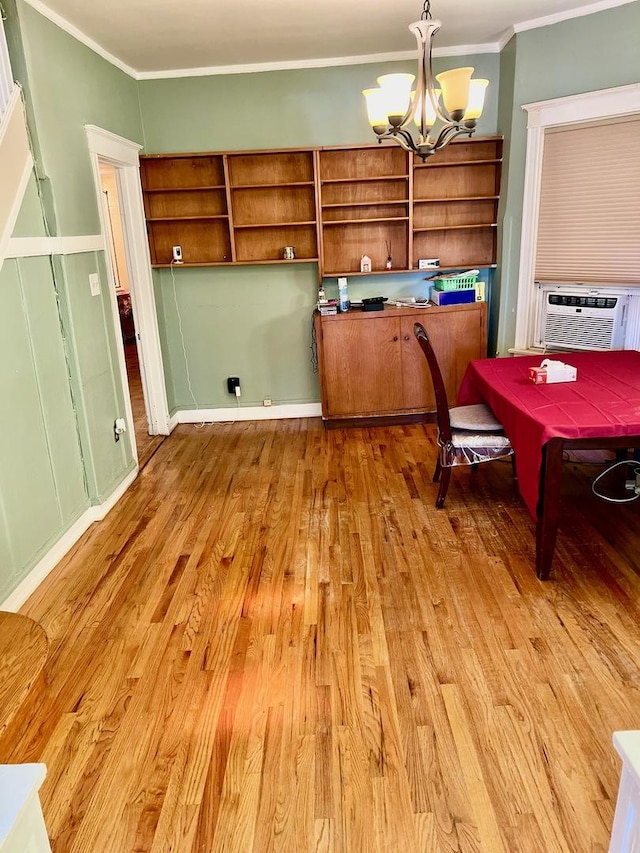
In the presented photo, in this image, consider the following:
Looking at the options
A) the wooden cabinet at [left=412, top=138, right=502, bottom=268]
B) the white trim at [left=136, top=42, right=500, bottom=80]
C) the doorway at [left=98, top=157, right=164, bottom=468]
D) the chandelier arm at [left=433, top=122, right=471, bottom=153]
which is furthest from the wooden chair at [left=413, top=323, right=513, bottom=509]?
the white trim at [left=136, top=42, right=500, bottom=80]

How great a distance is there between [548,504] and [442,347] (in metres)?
2.28

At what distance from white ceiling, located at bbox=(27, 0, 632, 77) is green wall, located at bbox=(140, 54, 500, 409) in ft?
0.46

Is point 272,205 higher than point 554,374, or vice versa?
point 272,205

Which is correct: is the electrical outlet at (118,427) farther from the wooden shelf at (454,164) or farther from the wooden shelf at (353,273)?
the wooden shelf at (454,164)

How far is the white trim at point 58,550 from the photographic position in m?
2.65

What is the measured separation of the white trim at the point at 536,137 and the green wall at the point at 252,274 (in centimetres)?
55

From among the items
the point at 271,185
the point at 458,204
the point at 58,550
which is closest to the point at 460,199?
the point at 458,204

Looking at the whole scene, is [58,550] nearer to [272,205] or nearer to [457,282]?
[272,205]

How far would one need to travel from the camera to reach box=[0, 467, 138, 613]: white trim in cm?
265

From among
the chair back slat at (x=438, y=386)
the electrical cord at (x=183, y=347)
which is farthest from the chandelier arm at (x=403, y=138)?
the electrical cord at (x=183, y=347)

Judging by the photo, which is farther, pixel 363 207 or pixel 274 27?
pixel 363 207

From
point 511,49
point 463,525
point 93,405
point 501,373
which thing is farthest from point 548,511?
point 511,49

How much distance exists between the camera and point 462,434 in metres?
3.20

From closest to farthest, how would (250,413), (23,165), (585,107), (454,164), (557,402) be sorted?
(557,402)
(23,165)
(585,107)
(454,164)
(250,413)
